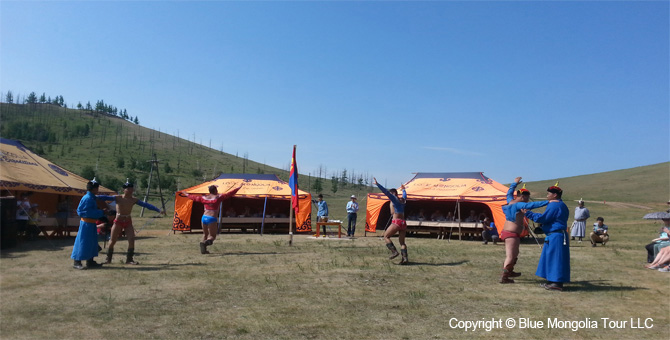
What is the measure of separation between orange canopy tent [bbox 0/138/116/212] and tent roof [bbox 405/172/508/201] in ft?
38.8

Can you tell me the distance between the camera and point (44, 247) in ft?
38.7

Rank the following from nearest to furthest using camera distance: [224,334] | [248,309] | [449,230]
Result: 1. [224,334]
2. [248,309]
3. [449,230]

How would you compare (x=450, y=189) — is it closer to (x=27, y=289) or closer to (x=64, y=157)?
(x=27, y=289)

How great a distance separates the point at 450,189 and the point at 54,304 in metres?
14.8

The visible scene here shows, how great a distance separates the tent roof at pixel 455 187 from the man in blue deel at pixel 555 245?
9.12 meters

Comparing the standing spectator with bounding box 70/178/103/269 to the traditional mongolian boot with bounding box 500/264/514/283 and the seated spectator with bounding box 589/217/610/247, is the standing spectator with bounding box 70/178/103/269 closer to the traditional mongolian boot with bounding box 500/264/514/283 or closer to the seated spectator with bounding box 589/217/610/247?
the traditional mongolian boot with bounding box 500/264/514/283

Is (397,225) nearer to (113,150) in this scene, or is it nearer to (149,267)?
(149,267)

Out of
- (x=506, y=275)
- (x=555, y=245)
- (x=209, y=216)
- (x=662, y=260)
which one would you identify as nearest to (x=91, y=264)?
(x=209, y=216)

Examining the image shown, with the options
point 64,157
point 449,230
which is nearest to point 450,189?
point 449,230

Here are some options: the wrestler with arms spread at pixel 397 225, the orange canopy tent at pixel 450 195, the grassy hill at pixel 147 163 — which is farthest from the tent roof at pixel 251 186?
the grassy hill at pixel 147 163

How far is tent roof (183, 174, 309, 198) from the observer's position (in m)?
19.0

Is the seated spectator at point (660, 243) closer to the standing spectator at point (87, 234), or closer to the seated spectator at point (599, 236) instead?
the seated spectator at point (599, 236)

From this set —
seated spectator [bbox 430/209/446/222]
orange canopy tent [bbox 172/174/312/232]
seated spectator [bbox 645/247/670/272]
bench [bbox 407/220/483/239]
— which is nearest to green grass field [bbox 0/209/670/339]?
seated spectator [bbox 645/247/670/272]

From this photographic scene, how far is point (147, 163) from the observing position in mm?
68188
